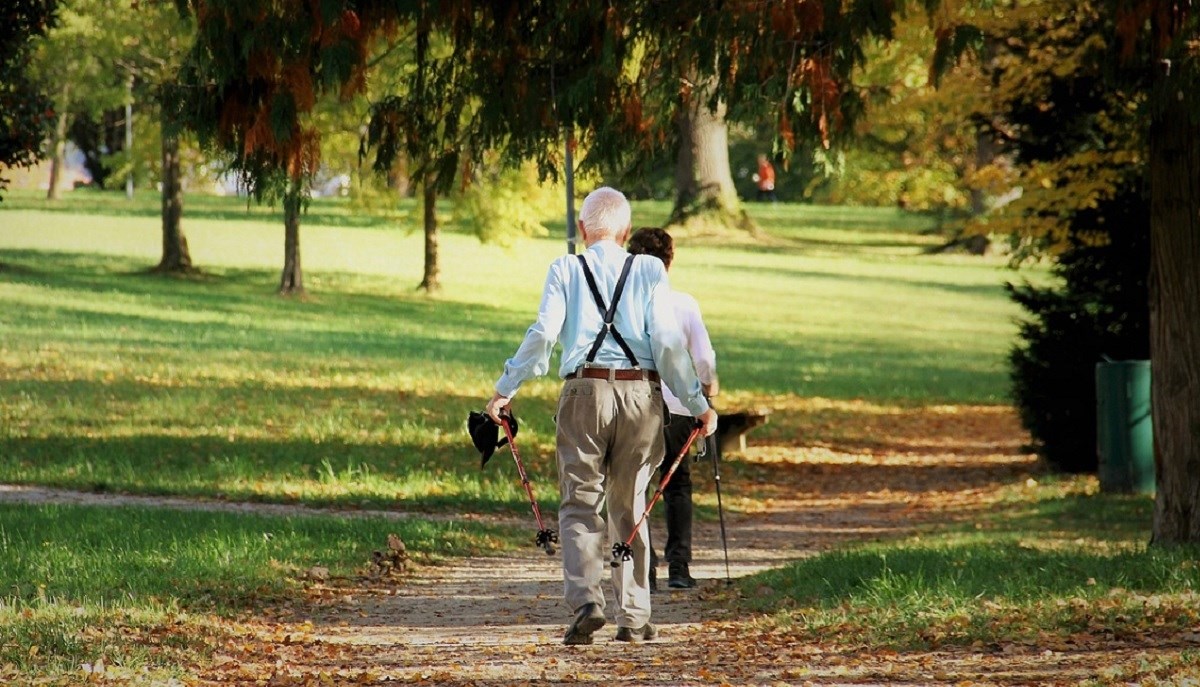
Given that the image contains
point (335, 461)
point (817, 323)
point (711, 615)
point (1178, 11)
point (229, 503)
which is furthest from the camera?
point (817, 323)

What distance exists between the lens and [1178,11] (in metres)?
10.6

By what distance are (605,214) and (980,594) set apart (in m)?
2.64

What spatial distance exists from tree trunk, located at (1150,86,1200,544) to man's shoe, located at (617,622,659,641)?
16.5 ft

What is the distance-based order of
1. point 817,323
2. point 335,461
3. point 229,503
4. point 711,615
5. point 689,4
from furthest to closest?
point 817,323 < point 335,461 < point 229,503 < point 689,4 < point 711,615

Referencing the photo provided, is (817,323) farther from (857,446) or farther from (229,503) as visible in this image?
(229,503)

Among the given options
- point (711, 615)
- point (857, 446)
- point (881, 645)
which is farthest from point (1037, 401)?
point (881, 645)

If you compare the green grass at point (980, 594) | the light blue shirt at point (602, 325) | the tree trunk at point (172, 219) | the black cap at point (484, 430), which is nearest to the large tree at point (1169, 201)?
the green grass at point (980, 594)

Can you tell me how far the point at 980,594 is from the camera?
29.2 ft

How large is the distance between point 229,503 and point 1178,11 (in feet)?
26.9

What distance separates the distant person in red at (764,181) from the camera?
77.0m

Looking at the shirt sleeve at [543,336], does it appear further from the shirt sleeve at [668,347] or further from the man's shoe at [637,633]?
the man's shoe at [637,633]

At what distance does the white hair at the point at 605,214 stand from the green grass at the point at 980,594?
2082 millimetres

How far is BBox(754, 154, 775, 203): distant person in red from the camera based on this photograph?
7703 cm

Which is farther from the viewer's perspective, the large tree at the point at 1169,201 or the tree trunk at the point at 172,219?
the tree trunk at the point at 172,219
